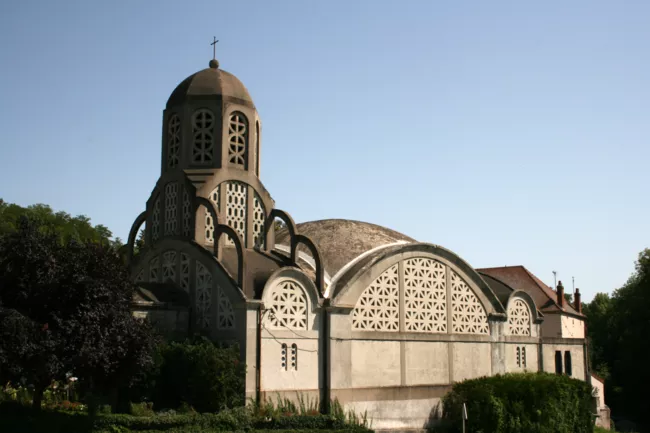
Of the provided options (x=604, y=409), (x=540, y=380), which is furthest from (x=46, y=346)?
(x=604, y=409)

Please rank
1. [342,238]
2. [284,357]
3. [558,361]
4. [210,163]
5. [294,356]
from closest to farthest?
[284,357] → [294,356] → [210,163] → [342,238] → [558,361]

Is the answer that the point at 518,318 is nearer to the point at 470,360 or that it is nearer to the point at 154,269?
the point at 470,360

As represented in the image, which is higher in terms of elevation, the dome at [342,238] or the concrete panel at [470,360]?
the dome at [342,238]

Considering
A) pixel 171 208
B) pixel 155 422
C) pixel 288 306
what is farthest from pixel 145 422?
pixel 171 208

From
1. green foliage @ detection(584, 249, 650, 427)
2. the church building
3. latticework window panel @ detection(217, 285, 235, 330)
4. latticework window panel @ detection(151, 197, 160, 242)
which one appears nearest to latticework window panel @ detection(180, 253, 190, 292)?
the church building

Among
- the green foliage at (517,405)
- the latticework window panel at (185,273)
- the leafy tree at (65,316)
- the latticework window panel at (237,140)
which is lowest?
the green foliage at (517,405)

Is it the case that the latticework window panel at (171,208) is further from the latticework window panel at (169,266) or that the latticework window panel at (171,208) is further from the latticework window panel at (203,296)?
the latticework window panel at (203,296)

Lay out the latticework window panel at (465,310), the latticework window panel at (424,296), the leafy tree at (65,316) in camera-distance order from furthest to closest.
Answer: the latticework window panel at (465,310) < the latticework window panel at (424,296) < the leafy tree at (65,316)

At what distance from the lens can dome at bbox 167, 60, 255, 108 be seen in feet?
98.8

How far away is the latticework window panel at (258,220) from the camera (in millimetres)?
30000

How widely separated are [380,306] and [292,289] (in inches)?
172

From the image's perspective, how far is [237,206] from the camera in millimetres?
29641

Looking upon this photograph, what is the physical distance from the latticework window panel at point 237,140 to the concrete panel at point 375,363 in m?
8.75

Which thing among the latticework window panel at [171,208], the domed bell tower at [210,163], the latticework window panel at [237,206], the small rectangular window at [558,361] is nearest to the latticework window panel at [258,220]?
the domed bell tower at [210,163]
